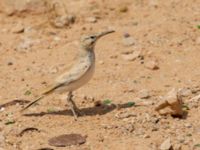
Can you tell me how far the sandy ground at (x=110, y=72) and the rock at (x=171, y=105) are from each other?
8 cm

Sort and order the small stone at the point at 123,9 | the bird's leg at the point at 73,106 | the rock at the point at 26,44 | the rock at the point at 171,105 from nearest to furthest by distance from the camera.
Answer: the rock at the point at 171,105 < the bird's leg at the point at 73,106 < the rock at the point at 26,44 < the small stone at the point at 123,9

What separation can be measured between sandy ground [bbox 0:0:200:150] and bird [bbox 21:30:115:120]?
9.3 inches

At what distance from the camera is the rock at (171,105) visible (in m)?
9.55

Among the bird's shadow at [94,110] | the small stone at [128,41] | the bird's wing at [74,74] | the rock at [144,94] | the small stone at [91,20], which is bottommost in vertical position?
the bird's shadow at [94,110]

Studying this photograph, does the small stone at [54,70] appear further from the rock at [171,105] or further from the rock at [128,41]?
the rock at [171,105]

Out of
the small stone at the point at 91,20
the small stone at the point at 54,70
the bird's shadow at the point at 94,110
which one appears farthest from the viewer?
the small stone at the point at 91,20

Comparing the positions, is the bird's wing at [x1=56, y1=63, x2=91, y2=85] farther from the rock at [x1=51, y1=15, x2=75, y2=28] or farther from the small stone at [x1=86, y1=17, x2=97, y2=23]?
the small stone at [x1=86, y1=17, x2=97, y2=23]

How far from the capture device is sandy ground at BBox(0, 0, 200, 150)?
9.36 metres

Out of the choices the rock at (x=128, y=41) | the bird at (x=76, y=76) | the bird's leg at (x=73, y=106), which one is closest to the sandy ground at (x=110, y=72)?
the rock at (x=128, y=41)

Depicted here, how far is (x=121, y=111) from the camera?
32.9ft

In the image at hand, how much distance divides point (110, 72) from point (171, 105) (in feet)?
7.78

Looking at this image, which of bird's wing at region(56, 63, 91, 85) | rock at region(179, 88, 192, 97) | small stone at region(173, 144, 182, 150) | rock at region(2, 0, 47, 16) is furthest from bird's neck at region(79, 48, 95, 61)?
rock at region(2, 0, 47, 16)

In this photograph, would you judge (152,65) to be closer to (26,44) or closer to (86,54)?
(86,54)

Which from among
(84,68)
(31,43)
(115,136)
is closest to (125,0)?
(31,43)
